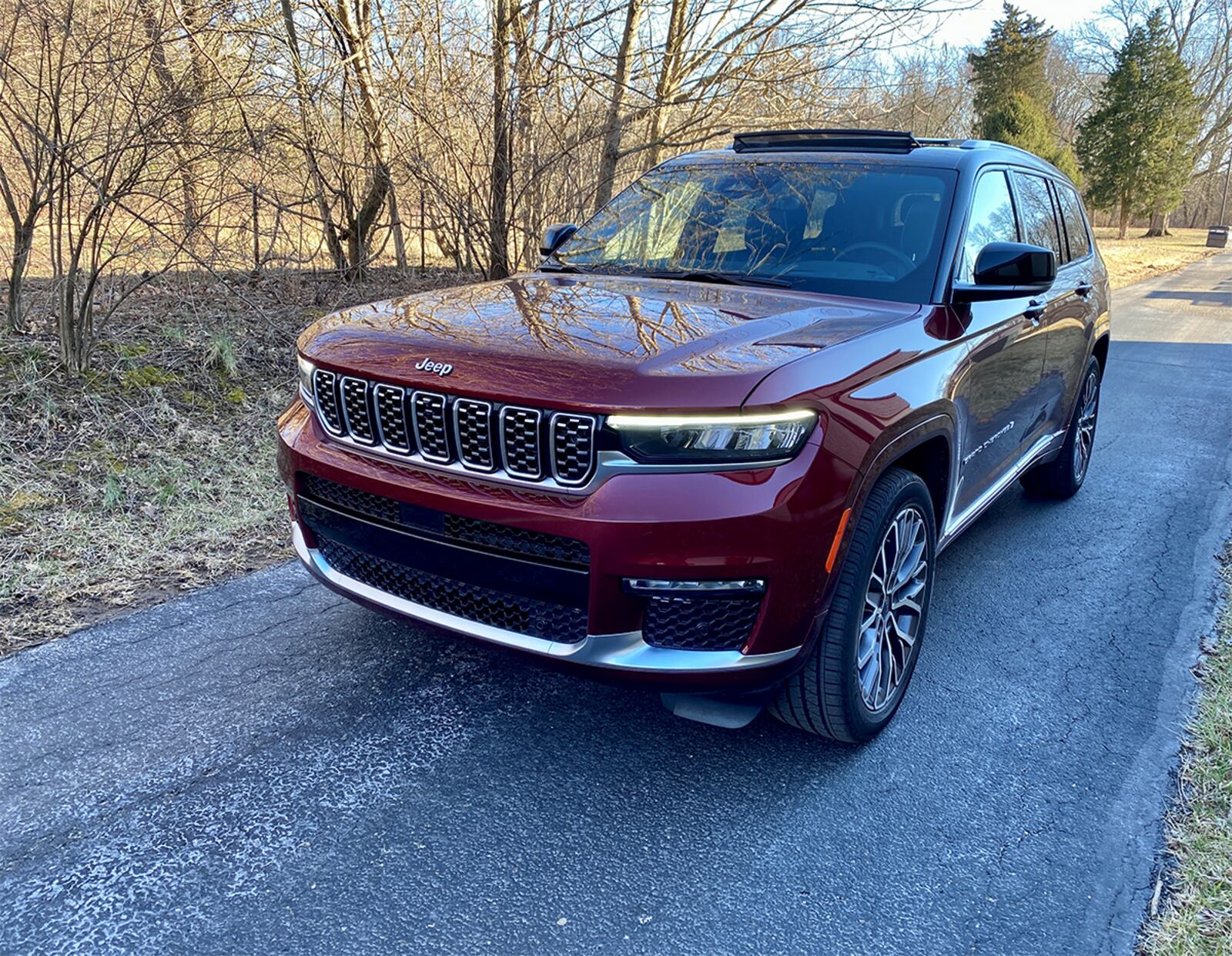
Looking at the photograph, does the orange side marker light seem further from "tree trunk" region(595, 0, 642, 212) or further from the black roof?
"tree trunk" region(595, 0, 642, 212)

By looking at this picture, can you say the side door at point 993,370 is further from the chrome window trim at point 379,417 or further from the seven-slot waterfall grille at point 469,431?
the chrome window trim at point 379,417

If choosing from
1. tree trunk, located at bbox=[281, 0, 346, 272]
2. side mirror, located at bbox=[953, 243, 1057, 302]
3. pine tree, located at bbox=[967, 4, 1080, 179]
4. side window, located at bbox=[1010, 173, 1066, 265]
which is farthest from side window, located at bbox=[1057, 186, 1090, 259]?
pine tree, located at bbox=[967, 4, 1080, 179]

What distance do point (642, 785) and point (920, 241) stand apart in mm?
Result: 2229

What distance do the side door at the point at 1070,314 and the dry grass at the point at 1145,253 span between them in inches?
477

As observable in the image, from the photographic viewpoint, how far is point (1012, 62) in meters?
35.3

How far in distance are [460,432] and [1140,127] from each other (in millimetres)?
44277

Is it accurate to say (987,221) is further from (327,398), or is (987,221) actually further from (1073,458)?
(327,398)

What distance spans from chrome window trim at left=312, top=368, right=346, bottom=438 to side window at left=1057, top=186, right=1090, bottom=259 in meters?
4.10

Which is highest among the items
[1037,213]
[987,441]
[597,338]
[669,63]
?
[669,63]

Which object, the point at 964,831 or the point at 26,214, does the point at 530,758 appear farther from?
the point at 26,214

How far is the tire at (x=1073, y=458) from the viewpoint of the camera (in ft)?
17.5

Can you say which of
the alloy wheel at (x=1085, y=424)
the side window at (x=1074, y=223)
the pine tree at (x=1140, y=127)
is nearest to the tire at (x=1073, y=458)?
the alloy wheel at (x=1085, y=424)

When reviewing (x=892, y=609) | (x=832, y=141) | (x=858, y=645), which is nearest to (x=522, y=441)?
(x=858, y=645)

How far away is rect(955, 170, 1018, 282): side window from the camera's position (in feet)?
11.4
